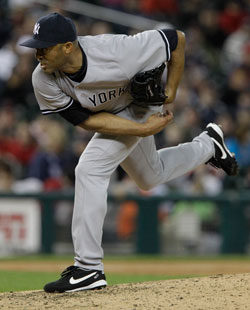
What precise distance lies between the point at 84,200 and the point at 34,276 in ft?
8.85

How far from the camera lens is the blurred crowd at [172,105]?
9.09 metres

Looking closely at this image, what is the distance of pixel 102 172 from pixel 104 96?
0.47m

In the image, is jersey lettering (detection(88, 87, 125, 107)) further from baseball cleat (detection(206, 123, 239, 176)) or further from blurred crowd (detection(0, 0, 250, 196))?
blurred crowd (detection(0, 0, 250, 196))

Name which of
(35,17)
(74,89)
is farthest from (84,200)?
(35,17)

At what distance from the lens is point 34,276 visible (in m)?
6.92

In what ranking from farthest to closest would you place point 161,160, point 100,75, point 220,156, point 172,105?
point 172,105, point 220,156, point 161,160, point 100,75

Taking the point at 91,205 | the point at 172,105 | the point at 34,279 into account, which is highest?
the point at 172,105

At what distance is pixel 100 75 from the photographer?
441cm

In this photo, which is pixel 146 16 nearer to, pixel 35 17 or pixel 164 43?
pixel 35 17

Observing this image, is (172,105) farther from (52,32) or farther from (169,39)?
(52,32)

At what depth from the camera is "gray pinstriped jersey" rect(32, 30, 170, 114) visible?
4.41 metres

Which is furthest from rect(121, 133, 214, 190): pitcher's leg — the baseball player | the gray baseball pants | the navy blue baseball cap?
the navy blue baseball cap

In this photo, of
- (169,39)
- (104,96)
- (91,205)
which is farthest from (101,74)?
(91,205)

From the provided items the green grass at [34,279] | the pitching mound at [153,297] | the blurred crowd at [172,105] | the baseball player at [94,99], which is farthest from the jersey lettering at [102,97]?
the blurred crowd at [172,105]
